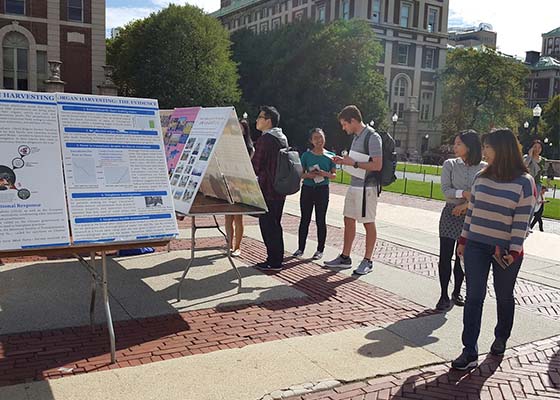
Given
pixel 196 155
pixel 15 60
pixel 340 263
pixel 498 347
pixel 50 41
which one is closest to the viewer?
pixel 498 347

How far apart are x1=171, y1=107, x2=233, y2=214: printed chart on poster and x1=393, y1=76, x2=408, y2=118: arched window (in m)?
69.3

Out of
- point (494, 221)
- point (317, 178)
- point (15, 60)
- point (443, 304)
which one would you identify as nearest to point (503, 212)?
point (494, 221)

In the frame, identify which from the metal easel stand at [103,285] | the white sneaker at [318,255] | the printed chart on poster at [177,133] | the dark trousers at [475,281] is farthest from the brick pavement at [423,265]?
the metal easel stand at [103,285]

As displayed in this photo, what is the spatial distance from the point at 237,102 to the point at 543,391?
154 feet

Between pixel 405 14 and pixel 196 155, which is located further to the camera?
pixel 405 14

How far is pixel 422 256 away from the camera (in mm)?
8844

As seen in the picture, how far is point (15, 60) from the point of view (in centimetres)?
3931

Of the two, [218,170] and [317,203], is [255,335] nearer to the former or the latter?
[218,170]

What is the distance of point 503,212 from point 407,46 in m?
71.7

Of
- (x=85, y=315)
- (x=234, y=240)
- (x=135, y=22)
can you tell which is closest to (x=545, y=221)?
(x=234, y=240)

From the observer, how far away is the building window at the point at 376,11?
222ft

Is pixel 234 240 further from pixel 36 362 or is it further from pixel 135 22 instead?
pixel 135 22

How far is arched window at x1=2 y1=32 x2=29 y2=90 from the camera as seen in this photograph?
3894 cm

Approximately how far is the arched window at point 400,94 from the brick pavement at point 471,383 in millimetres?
70874
